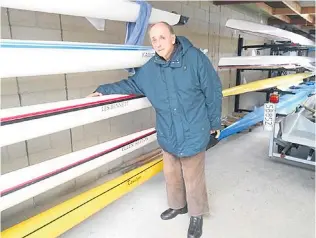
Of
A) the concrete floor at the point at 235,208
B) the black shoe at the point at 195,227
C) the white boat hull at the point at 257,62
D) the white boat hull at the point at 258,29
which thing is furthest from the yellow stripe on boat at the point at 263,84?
the black shoe at the point at 195,227

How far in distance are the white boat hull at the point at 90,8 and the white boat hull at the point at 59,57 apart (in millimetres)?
171

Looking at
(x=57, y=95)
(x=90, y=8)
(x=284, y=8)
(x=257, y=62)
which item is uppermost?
(x=284, y=8)

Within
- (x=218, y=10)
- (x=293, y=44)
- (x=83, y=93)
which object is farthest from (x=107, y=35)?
(x=293, y=44)

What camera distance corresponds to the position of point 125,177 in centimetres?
195

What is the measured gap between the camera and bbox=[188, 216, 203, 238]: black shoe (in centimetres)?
187

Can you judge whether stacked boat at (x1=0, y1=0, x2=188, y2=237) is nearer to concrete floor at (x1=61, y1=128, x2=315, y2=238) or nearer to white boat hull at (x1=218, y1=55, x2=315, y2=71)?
concrete floor at (x1=61, y1=128, x2=315, y2=238)

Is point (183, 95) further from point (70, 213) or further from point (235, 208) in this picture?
point (235, 208)

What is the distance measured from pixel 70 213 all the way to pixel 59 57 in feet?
2.81

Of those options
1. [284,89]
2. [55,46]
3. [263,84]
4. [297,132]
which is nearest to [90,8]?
[55,46]

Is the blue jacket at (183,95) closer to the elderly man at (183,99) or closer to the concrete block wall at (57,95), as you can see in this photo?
the elderly man at (183,99)

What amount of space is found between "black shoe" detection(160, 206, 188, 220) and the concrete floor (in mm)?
38

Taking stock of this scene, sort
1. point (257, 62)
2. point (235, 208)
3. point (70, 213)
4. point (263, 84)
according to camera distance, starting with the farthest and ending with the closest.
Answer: point (257, 62) → point (263, 84) → point (235, 208) → point (70, 213)

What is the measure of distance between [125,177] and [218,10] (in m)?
3.37

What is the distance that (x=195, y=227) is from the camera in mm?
1900
